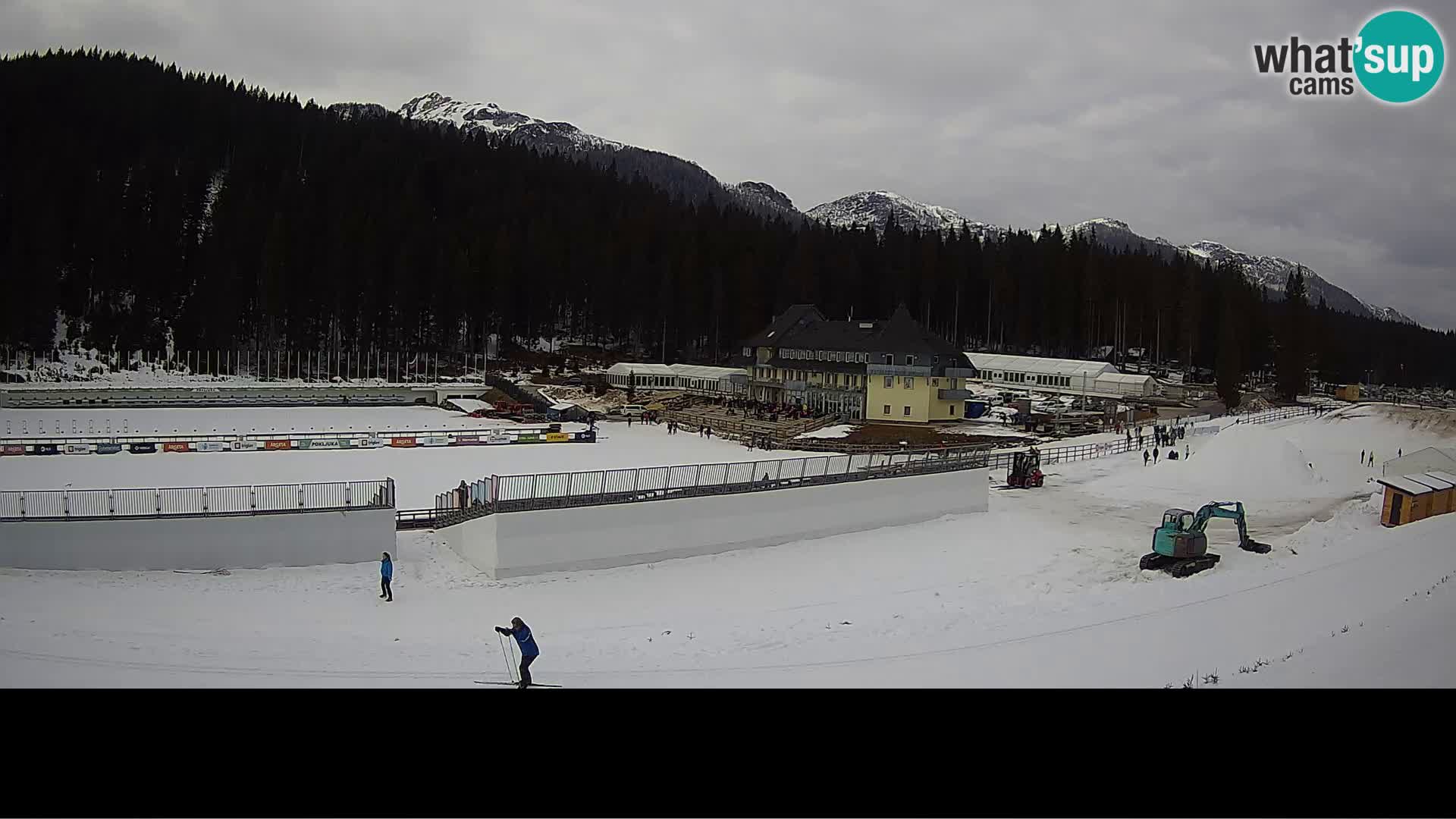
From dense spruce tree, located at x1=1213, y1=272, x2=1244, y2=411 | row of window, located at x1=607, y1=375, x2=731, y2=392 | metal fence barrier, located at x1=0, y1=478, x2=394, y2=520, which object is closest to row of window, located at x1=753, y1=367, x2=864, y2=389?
row of window, located at x1=607, y1=375, x2=731, y2=392

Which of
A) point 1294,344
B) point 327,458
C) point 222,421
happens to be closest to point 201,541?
point 327,458

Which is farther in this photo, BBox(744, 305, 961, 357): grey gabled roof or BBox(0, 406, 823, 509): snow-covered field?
BBox(744, 305, 961, 357): grey gabled roof

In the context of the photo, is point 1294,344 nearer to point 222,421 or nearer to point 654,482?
point 654,482

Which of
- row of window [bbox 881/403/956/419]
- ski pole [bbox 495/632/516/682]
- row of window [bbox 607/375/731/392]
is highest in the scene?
row of window [bbox 607/375/731/392]

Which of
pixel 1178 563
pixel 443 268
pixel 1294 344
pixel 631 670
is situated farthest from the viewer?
pixel 443 268

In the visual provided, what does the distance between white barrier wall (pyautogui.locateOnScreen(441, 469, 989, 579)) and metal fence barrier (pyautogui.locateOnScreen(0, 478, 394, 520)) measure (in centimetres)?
250

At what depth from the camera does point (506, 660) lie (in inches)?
458

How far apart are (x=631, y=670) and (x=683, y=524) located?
24.8ft

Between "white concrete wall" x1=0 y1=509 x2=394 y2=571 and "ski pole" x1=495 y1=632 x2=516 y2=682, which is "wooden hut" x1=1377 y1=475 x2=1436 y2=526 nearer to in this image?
"ski pole" x1=495 y1=632 x2=516 y2=682

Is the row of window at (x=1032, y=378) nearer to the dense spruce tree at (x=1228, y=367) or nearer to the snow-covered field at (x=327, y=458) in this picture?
the dense spruce tree at (x=1228, y=367)

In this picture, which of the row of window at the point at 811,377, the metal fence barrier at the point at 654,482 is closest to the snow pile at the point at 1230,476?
the metal fence barrier at the point at 654,482

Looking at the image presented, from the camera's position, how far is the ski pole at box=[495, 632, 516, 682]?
428 inches

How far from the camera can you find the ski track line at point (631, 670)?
9922 millimetres

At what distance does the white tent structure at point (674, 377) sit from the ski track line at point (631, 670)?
149 feet
